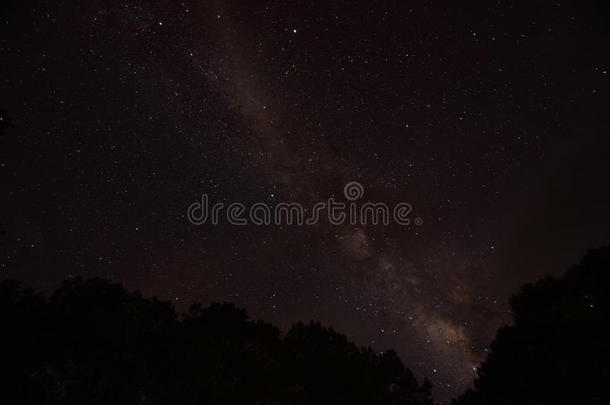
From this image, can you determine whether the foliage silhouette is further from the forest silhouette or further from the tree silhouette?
the tree silhouette

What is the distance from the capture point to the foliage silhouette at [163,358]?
1633 centimetres

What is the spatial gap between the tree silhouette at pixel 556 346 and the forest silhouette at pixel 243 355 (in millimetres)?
37

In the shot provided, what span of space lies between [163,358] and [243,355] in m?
3.55

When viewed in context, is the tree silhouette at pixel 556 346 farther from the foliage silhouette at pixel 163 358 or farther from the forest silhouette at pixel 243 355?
the foliage silhouette at pixel 163 358

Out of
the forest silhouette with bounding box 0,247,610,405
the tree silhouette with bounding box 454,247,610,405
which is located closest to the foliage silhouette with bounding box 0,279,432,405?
the forest silhouette with bounding box 0,247,610,405

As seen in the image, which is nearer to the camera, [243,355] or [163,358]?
[163,358]

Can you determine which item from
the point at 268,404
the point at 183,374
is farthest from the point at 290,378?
the point at 183,374

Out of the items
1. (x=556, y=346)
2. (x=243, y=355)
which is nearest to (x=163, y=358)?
(x=243, y=355)

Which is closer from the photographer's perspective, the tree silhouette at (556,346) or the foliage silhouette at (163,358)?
the tree silhouette at (556,346)

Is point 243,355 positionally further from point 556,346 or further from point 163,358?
point 556,346

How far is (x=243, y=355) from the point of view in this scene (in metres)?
19.2

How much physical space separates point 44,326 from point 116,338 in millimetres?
2834

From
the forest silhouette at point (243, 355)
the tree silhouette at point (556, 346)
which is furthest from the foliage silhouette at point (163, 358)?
the tree silhouette at point (556, 346)

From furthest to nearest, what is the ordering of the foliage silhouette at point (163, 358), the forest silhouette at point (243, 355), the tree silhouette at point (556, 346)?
the foliage silhouette at point (163, 358), the forest silhouette at point (243, 355), the tree silhouette at point (556, 346)
